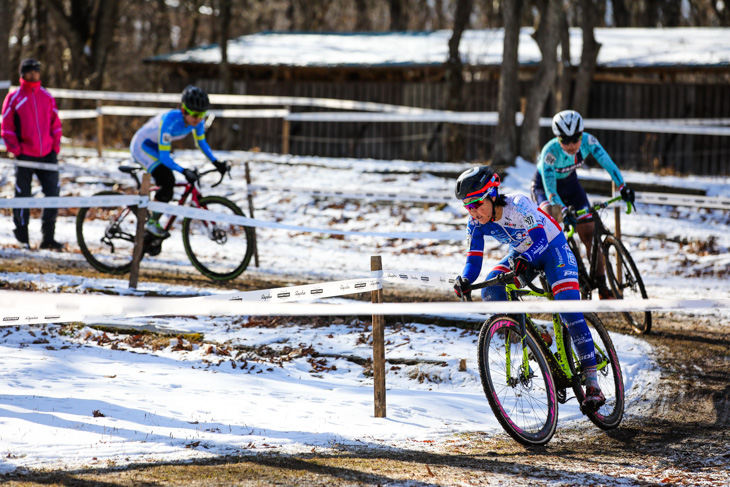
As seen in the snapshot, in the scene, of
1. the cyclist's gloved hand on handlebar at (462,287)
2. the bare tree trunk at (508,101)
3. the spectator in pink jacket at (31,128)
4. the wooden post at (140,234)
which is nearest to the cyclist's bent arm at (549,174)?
the cyclist's gloved hand on handlebar at (462,287)

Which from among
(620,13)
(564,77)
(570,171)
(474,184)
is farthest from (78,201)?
(620,13)

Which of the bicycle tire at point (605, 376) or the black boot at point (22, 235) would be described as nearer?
the bicycle tire at point (605, 376)

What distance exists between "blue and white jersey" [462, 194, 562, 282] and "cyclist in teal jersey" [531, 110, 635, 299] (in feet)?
8.05

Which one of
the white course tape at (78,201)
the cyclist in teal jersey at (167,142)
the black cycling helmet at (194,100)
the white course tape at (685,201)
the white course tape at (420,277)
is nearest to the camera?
the white course tape at (420,277)

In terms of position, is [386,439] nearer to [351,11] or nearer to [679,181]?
[679,181]

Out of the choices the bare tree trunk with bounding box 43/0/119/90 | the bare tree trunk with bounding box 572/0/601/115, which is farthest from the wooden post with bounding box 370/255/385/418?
the bare tree trunk with bounding box 43/0/119/90

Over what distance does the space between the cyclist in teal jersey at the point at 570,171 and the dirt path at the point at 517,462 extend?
7.40 ft

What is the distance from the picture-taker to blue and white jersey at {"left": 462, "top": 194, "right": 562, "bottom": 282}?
5.56 metres

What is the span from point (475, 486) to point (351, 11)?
5002cm

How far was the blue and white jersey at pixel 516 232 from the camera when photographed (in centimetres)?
556

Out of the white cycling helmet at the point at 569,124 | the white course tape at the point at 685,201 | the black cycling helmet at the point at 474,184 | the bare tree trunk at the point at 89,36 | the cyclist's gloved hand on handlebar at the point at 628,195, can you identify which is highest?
the bare tree trunk at the point at 89,36

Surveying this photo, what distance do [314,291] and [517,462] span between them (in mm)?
1982

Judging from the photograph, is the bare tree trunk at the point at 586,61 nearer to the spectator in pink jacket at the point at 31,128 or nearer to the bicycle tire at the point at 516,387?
the spectator in pink jacket at the point at 31,128

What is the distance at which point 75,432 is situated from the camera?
17.1 ft
